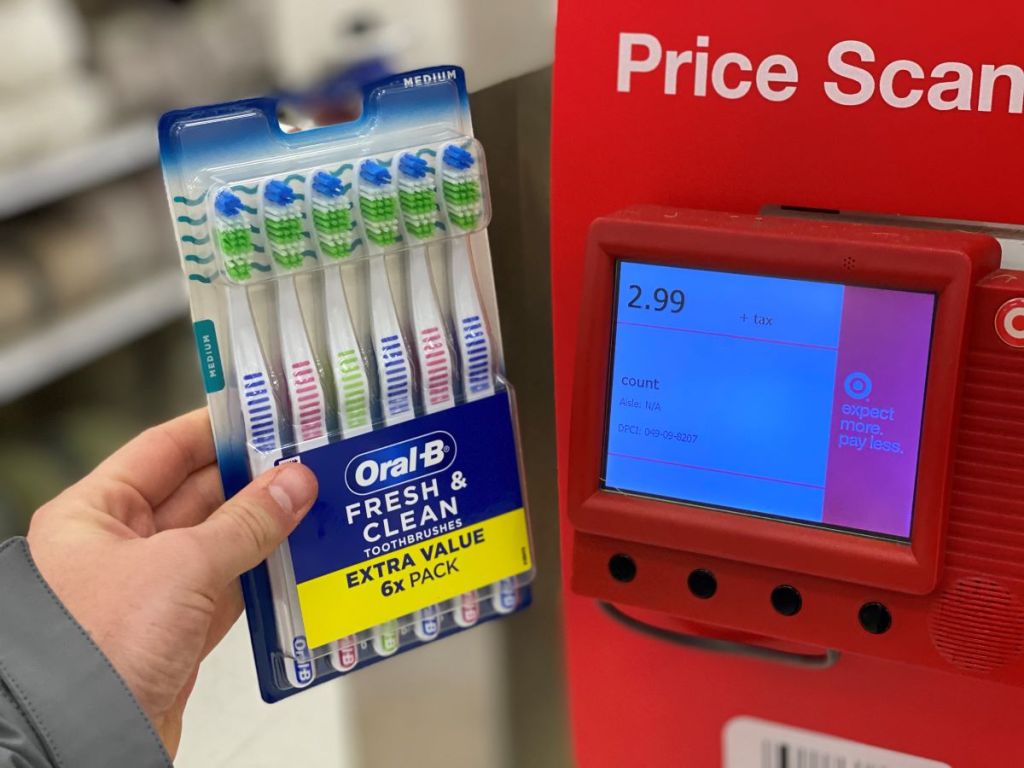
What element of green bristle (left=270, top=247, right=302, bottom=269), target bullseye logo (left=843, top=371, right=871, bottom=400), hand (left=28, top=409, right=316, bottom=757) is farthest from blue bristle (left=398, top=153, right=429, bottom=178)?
target bullseye logo (left=843, top=371, right=871, bottom=400)

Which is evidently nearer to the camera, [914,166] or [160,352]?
[914,166]

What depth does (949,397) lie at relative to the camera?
2.38 feet

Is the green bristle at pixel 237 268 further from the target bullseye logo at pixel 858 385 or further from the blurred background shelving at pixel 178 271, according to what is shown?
the target bullseye logo at pixel 858 385

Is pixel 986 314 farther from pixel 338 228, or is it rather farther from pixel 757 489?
pixel 338 228

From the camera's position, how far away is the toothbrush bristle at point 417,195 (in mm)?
900

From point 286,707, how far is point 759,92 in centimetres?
98

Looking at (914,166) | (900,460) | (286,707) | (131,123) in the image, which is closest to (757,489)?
(900,460)

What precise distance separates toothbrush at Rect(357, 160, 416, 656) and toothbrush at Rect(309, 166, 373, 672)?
0.04 ft

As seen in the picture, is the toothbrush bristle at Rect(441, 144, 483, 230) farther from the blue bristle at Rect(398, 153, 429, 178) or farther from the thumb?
the thumb

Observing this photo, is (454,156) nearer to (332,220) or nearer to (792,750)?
(332,220)

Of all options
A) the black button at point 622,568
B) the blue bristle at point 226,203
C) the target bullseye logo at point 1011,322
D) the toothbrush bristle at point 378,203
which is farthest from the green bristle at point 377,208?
the target bullseye logo at point 1011,322

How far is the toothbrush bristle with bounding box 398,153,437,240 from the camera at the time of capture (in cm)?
90

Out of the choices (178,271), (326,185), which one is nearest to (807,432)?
(326,185)

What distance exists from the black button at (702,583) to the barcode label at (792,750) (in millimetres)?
180
